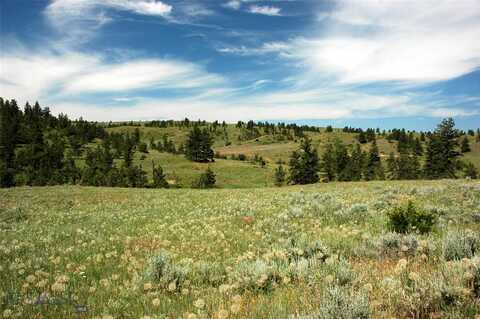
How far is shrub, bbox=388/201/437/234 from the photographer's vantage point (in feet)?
30.1

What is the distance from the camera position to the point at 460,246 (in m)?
6.05

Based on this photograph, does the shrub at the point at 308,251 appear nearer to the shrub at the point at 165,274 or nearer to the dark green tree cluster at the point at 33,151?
the shrub at the point at 165,274

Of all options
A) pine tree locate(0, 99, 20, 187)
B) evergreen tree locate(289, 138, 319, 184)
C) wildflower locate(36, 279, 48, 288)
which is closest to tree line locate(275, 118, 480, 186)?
evergreen tree locate(289, 138, 319, 184)

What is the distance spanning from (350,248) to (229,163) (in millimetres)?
135136

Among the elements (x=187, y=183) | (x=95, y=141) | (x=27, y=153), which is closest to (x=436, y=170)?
(x=187, y=183)

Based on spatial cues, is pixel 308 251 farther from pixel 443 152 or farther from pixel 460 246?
pixel 443 152

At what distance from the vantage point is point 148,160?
479 feet

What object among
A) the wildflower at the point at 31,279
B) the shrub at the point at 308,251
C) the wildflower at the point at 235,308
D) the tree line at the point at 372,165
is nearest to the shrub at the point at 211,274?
the shrub at the point at 308,251

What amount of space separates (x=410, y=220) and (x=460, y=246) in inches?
130

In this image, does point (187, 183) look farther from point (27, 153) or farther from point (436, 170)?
point (436, 170)

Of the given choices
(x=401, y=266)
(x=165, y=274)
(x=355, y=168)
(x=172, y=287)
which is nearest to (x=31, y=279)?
(x=165, y=274)

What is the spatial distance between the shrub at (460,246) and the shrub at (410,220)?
258 cm

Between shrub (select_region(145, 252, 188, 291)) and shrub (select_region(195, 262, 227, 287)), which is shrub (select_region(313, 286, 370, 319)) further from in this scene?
shrub (select_region(145, 252, 188, 291))

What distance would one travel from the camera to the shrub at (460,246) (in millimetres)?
5949
